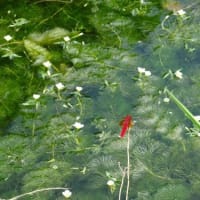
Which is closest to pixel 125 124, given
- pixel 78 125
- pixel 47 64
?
pixel 78 125

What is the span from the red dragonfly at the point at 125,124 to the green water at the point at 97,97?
4 centimetres

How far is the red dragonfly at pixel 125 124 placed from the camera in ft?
12.2

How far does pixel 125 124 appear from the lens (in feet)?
12.4

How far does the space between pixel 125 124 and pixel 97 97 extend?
1.29 ft

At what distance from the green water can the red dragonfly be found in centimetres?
4

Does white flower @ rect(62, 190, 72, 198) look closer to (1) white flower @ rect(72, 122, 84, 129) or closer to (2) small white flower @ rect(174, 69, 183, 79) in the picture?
(1) white flower @ rect(72, 122, 84, 129)

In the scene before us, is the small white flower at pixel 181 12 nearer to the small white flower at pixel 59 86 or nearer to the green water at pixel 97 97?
the green water at pixel 97 97

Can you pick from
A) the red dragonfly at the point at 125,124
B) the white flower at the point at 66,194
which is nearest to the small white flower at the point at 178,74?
the red dragonfly at the point at 125,124

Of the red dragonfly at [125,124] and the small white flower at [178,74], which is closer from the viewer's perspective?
the red dragonfly at [125,124]

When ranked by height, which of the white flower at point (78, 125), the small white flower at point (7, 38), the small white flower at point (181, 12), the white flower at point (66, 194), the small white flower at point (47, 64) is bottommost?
the white flower at point (66, 194)

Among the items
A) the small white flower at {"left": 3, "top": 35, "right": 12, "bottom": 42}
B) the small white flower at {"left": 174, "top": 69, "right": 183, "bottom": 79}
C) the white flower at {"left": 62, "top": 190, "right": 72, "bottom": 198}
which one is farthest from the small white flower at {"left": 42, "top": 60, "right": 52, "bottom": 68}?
the white flower at {"left": 62, "top": 190, "right": 72, "bottom": 198}

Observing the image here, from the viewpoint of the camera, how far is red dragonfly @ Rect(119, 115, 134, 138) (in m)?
3.73

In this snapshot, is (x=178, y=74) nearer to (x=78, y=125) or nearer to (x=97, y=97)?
(x=97, y=97)

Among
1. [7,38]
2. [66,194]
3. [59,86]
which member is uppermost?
[7,38]
